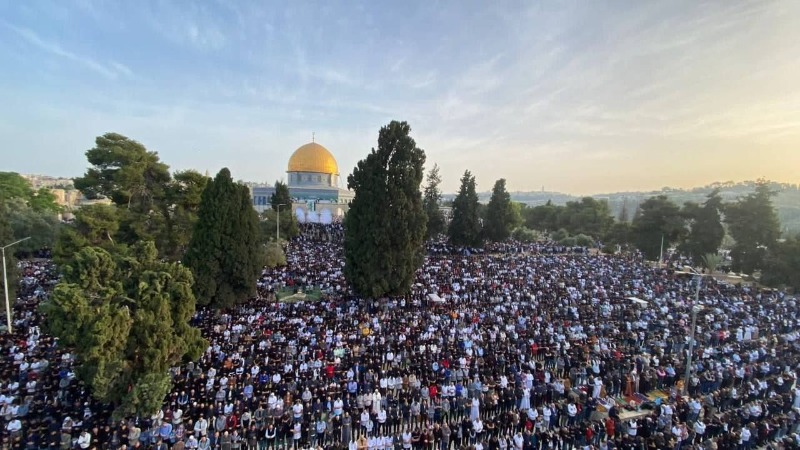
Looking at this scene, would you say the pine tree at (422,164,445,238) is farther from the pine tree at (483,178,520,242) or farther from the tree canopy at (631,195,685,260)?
the tree canopy at (631,195,685,260)

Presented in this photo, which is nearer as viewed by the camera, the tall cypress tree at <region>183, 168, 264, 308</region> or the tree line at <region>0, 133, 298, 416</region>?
the tree line at <region>0, 133, 298, 416</region>

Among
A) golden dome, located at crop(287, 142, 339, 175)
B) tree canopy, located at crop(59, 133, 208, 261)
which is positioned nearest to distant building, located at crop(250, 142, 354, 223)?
golden dome, located at crop(287, 142, 339, 175)

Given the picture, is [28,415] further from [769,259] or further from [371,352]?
[769,259]

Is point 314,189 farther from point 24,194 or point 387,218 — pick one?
point 387,218

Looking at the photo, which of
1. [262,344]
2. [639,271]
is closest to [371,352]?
[262,344]

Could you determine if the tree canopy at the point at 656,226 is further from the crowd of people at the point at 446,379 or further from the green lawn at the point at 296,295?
the green lawn at the point at 296,295

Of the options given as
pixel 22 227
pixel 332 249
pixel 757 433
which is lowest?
pixel 757 433

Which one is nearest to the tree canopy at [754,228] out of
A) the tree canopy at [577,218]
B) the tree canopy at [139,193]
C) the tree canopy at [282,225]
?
the tree canopy at [577,218]
